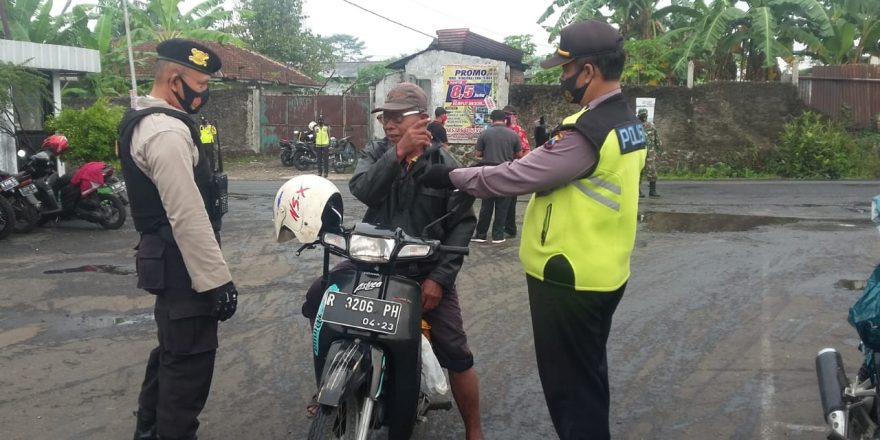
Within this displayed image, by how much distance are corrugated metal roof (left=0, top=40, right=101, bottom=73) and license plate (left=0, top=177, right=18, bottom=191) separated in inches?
140

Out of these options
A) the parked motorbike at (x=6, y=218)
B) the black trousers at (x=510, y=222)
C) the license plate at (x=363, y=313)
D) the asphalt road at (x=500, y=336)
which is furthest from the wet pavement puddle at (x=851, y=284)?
the parked motorbike at (x=6, y=218)

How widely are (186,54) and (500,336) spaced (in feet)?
→ 10.8

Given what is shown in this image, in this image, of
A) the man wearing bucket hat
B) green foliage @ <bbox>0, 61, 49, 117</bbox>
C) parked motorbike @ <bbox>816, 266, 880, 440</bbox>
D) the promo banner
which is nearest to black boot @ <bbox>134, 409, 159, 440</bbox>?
the man wearing bucket hat

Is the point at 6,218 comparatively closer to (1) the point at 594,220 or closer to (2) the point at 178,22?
(1) the point at 594,220

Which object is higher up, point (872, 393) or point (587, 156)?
point (587, 156)

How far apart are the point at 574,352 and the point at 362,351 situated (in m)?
0.85

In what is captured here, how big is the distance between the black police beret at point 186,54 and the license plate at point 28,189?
24.3ft

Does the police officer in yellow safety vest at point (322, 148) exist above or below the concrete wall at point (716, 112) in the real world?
below

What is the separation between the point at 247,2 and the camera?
121 feet

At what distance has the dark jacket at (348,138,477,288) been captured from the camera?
3.73 metres

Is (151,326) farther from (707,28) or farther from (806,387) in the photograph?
(707,28)

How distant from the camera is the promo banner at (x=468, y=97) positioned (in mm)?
19750

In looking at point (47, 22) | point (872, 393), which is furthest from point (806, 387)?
point (47, 22)

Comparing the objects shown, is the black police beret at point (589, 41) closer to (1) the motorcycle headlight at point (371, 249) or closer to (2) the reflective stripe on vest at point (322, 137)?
(1) the motorcycle headlight at point (371, 249)
